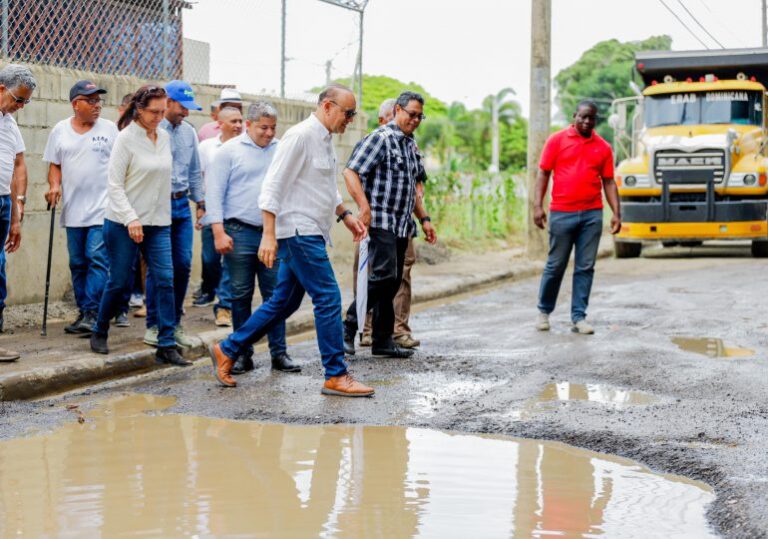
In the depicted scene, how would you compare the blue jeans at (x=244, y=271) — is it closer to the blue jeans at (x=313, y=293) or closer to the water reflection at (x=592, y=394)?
the blue jeans at (x=313, y=293)

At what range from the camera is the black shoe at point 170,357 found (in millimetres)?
7773

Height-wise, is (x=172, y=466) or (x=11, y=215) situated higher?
(x=11, y=215)

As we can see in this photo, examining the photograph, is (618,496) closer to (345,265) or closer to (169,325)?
(169,325)

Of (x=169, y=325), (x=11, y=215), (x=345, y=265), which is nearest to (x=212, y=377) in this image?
(x=169, y=325)

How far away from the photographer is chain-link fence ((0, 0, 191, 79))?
9.68 meters

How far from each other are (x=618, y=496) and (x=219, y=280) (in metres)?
6.11

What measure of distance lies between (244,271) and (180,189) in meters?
1.29

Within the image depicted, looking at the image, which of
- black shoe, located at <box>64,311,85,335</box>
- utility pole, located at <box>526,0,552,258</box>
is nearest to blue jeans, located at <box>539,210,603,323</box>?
black shoe, located at <box>64,311,85,335</box>

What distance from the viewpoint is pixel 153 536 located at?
13.5ft

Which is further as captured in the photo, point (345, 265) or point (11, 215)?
point (345, 265)

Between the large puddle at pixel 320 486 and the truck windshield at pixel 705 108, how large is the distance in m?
13.0

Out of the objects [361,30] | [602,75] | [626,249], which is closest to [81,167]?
[361,30]

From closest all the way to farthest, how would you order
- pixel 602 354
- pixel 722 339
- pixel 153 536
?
pixel 153 536
pixel 602 354
pixel 722 339

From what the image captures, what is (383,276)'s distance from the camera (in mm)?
7859
